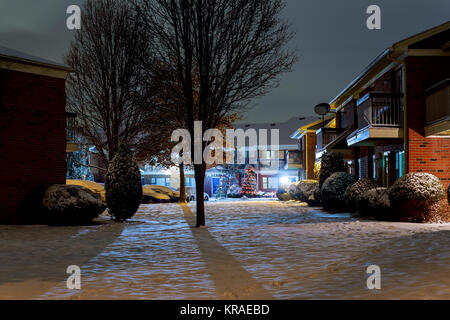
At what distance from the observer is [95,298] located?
20.1 ft

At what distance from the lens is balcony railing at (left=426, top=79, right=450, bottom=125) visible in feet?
53.2

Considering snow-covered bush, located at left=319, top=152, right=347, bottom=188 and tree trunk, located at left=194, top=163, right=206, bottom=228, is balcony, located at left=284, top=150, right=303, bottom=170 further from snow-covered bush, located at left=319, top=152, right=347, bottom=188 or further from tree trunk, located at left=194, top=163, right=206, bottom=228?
tree trunk, located at left=194, top=163, right=206, bottom=228

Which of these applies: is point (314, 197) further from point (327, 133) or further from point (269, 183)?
point (269, 183)

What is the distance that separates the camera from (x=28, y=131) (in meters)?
17.0

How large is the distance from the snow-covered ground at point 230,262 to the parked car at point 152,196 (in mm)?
18951

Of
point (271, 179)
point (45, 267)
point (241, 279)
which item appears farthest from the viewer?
point (271, 179)

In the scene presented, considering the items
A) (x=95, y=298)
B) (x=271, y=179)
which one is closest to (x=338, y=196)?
(x=95, y=298)

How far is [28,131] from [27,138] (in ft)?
0.80

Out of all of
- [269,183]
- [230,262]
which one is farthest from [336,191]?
[269,183]

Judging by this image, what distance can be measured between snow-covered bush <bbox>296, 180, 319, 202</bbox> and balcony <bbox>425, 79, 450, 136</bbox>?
1073 centimetres

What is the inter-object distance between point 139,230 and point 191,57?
5557 millimetres

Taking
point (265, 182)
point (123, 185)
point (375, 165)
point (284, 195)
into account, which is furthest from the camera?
point (265, 182)

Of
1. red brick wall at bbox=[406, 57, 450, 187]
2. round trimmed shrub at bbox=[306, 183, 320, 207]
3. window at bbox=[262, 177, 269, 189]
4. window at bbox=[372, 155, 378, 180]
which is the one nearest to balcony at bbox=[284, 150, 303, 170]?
window at bbox=[262, 177, 269, 189]

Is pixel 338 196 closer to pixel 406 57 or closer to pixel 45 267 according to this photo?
pixel 406 57
